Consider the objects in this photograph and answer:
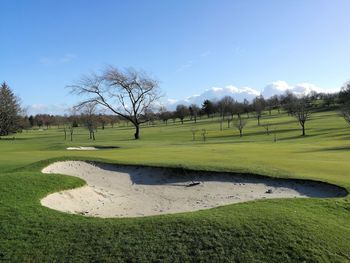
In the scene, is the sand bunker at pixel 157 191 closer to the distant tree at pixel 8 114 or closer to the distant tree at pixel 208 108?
the distant tree at pixel 8 114

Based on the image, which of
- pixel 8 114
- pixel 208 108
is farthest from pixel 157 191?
pixel 208 108

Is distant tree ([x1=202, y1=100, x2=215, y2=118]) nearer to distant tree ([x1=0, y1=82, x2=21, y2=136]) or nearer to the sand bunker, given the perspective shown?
distant tree ([x1=0, y1=82, x2=21, y2=136])

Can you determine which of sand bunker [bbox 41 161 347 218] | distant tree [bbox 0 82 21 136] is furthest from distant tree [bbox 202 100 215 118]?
sand bunker [bbox 41 161 347 218]

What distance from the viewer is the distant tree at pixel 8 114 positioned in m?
98.9

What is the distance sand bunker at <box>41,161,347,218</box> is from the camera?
598 inches

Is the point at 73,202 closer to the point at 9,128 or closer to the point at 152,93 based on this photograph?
the point at 152,93

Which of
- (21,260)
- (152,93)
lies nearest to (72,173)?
(21,260)

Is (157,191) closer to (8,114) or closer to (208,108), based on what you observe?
(8,114)

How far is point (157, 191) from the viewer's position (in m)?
18.7

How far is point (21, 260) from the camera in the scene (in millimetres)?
9805

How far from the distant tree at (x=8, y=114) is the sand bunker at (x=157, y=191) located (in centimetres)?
8412

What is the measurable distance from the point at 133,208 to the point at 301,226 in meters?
6.82

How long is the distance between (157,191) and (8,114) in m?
89.8

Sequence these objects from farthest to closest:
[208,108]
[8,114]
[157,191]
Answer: [208,108] → [8,114] → [157,191]
